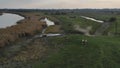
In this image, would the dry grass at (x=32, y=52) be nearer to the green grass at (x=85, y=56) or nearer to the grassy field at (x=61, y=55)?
the grassy field at (x=61, y=55)

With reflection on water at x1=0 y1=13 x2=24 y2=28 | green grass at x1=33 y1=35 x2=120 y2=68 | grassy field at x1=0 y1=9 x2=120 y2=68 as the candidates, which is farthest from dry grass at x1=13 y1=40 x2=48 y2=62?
reflection on water at x1=0 y1=13 x2=24 y2=28

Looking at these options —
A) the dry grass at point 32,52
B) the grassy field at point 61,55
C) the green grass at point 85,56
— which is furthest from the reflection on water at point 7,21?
the green grass at point 85,56

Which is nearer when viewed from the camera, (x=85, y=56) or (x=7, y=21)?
(x=85, y=56)

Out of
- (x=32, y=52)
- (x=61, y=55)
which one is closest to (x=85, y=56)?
(x=61, y=55)

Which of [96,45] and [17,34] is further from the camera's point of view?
[17,34]

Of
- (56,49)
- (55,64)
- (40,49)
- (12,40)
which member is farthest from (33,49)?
(55,64)

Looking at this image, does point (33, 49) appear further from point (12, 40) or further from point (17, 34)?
point (17, 34)

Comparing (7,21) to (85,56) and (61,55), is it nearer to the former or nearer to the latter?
(61,55)

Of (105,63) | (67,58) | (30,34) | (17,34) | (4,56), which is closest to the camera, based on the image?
(105,63)
